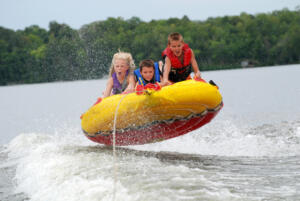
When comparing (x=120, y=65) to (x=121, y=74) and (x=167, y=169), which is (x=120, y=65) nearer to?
(x=121, y=74)

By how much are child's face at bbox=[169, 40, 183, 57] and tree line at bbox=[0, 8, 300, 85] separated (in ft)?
111

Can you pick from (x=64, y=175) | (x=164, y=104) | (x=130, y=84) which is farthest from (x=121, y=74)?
(x=64, y=175)

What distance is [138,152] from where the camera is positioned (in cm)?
599

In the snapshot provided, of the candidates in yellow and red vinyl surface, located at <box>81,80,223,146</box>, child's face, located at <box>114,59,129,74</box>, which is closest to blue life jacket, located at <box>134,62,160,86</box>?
child's face, located at <box>114,59,129,74</box>

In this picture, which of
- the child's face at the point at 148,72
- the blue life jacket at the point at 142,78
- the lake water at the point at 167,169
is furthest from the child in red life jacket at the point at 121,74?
the lake water at the point at 167,169

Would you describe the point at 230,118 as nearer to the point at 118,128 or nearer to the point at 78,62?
the point at 118,128

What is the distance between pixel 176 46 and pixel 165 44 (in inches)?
1628

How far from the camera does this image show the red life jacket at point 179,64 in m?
5.43

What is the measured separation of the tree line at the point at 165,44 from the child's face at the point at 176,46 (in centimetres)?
3382

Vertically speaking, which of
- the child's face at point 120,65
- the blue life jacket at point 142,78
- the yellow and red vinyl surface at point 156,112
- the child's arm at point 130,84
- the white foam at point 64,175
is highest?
the child's face at point 120,65

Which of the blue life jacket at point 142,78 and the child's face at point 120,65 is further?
the child's face at point 120,65

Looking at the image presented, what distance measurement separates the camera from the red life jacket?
17.8 feet

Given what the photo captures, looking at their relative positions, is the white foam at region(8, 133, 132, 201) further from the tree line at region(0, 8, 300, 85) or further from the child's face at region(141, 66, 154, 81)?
the tree line at region(0, 8, 300, 85)

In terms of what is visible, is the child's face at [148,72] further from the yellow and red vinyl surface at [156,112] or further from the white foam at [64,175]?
the white foam at [64,175]
